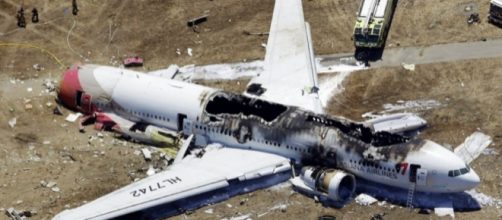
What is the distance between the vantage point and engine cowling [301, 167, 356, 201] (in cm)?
5003

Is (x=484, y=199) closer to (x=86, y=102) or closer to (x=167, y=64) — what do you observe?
(x=167, y=64)

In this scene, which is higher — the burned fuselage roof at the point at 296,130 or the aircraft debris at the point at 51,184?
the burned fuselage roof at the point at 296,130

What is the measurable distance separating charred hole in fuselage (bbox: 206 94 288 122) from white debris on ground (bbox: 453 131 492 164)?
11.1 meters

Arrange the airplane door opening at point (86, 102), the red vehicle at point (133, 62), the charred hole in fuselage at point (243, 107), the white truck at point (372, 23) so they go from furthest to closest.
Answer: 1. the red vehicle at point (133, 62)
2. the white truck at point (372, 23)
3. the airplane door opening at point (86, 102)
4. the charred hole in fuselage at point (243, 107)

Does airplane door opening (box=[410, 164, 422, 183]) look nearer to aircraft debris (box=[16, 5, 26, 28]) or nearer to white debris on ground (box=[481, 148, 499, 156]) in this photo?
white debris on ground (box=[481, 148, 499, 156])

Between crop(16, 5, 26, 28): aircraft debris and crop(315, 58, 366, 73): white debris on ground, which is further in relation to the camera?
crop(16, 5, 26, 28): aircraft debris

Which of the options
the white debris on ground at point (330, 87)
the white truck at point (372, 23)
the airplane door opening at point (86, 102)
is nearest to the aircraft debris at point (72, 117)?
the airplane door opening at point (86, 102)

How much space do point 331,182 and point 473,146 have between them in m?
10.3

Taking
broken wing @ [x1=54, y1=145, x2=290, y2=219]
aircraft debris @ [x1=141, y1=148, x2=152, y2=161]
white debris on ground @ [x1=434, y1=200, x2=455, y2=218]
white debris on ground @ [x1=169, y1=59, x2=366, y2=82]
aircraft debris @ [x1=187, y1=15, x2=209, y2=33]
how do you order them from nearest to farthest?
broken wing @ [x1=54, y1=145, x2=290, y2=219] < white debris on ground @ [x1=434, y1=200, x2=455, y2=218] < aircraft debris @ [x1=141, y1=148, x2=152, y2=161] < white debris on ground @ [x1=169, y1=59, x2=366, y2=82] < aircraft debris @ [x1=187, y1=15, x2=209, y2=33]

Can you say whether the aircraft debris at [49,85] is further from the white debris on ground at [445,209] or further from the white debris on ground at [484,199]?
the white debris on ground at [484,199]

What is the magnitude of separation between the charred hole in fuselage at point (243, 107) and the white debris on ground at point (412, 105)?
8.80m

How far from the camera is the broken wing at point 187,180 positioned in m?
48.2

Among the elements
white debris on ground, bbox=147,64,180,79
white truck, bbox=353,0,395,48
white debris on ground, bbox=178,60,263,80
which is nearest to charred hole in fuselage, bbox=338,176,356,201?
white debris on ground, bbox=178,60,263,80

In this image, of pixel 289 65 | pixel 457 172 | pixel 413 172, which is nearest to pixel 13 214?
pixel 289 65
